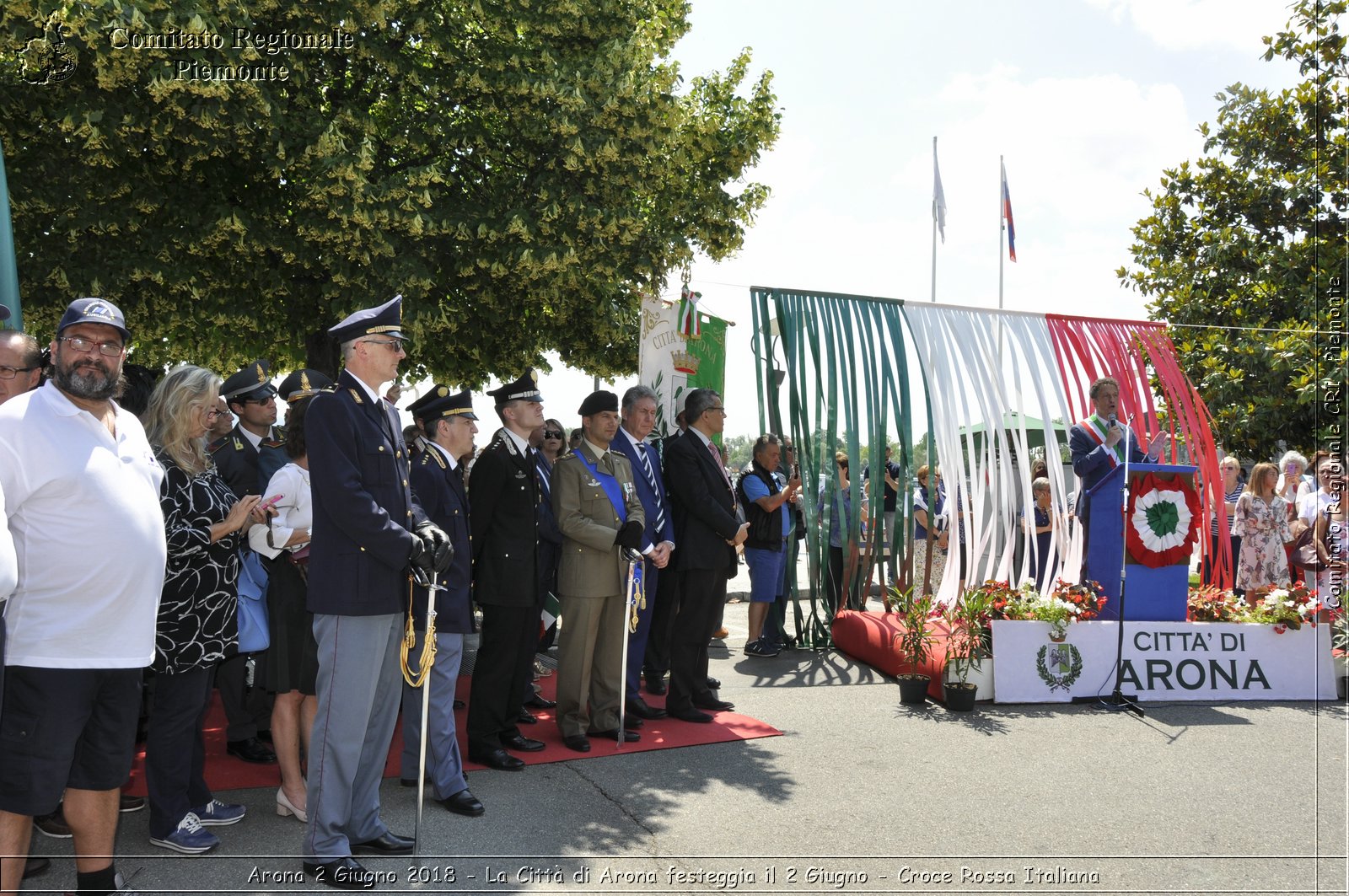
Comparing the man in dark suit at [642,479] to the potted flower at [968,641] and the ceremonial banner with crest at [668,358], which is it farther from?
the potted flower at [968,641]

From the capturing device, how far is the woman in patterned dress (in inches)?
381

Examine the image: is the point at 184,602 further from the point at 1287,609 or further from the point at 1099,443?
the point at 1287,609

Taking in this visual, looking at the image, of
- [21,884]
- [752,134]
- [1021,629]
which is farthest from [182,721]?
[752,134]

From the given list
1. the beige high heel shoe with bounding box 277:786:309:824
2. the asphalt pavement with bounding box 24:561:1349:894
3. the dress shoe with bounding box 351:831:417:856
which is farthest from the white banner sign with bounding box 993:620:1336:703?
the beige high heel shoe with bounding box 277:786:309:824

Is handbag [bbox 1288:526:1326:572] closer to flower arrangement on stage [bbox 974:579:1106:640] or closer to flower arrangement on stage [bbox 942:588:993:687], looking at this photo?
flower arrangement on stage [bbox 974:579:1106:640]

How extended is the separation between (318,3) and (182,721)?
604 cm

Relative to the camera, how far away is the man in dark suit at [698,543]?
6.36m

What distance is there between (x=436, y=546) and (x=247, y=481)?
1.47m

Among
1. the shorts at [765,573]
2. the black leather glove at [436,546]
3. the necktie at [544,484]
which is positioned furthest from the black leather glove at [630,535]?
the shorts at [765,573]

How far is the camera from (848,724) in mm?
6293

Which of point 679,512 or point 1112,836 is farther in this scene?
point 679,512

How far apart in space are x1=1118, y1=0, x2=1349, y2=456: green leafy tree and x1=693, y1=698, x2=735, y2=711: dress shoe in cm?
1111

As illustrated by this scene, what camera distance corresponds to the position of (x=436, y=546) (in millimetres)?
3791

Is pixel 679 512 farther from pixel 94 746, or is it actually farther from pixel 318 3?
pixel 318 3
